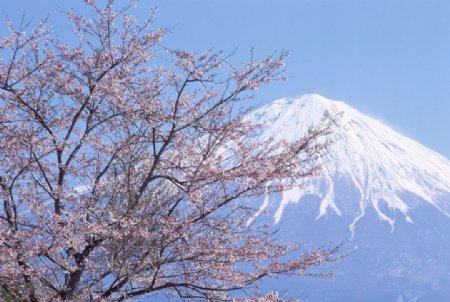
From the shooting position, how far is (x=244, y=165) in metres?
6.70

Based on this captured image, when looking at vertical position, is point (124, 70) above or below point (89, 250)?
above

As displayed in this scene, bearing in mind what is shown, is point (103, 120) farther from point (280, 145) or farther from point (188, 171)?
point (280, 145)

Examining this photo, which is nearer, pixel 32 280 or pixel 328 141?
pixel 32 280

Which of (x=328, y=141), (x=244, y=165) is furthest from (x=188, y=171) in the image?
(x=328, y=141)

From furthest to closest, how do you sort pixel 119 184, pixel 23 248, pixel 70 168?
pixel 70 168 → pixel 119 184 → pixel 23 248

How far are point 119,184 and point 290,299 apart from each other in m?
1.95

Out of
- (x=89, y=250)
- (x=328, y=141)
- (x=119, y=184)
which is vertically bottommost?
(x=89, y=250)

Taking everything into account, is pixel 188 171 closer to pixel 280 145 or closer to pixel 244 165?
pixel 244 165

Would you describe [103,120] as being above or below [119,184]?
above

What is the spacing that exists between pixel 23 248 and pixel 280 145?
274 cm

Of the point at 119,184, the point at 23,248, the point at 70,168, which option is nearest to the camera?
the point at 23,248

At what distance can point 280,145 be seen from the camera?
7.16 meters

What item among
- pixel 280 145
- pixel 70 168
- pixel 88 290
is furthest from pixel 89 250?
pixel 280 145

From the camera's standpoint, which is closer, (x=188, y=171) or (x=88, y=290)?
(x=88, y=290)
